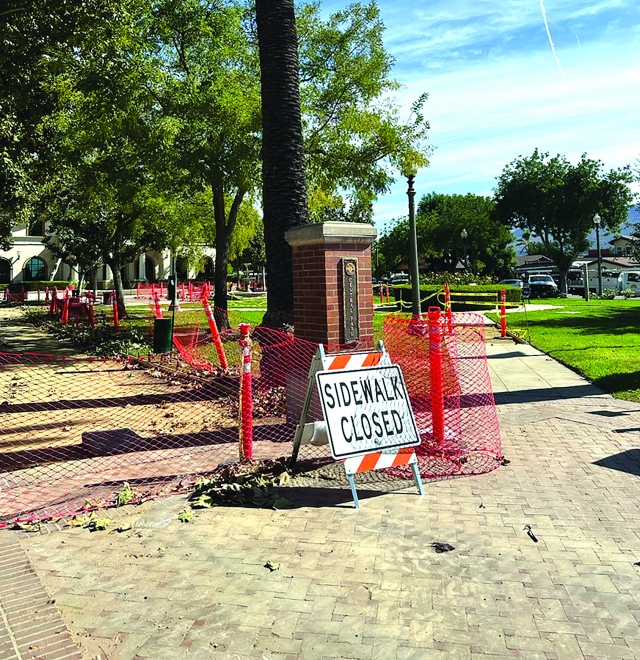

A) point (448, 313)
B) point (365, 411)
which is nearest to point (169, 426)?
point (365, 411)

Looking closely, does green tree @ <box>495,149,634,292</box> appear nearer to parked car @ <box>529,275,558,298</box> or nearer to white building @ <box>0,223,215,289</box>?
parked car @ <box>529,275,558,298</box>

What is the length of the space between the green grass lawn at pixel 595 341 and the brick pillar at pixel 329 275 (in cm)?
453

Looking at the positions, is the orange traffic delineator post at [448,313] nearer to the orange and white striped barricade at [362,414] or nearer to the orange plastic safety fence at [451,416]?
the orange plastic safety fence at [451,416]

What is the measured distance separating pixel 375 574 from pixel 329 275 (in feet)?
12.1

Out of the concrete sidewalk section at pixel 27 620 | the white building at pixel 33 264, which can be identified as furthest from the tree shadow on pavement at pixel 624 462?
the white building at pixel 33 264

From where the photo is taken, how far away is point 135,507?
4.99 meters

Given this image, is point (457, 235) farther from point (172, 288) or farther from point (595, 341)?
point (595, 341)

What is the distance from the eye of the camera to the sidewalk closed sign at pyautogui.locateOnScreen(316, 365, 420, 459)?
5.14m

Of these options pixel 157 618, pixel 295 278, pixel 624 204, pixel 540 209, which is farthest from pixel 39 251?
pixel 157 618

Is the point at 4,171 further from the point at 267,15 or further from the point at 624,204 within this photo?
the point at 624,204

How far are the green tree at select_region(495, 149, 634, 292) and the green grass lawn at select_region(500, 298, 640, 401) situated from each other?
1042 inches

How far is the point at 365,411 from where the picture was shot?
5383 mm

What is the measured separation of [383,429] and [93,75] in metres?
11.7

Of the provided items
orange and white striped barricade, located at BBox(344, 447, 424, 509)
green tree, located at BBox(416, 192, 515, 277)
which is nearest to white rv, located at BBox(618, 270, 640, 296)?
green tree, located at BBox(416, 192, 515, 277)
